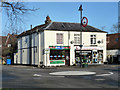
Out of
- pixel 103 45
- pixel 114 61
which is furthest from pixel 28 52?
pixel 114 61

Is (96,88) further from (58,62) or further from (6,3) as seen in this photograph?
Answer: (58,62)

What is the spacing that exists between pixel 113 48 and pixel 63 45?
654 inches

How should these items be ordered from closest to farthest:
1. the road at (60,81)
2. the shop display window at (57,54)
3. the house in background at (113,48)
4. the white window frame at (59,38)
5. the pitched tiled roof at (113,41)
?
the road at (60,81)
the shop display window at (57,54)
the white window frame at (59,38)
the house in background at (113,48)
the pitched tiled roof at (113,41)

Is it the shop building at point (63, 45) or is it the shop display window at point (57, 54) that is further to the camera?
the shop display window at point (57, 54)

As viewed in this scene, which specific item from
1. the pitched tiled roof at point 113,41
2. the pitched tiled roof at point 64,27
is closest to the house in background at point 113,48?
the pitched tiled roof at point 113,41

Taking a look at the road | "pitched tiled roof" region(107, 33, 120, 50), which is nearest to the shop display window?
the road

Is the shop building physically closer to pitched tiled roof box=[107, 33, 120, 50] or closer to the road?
pitched tiled roof box=[107, 33, 120, 50]

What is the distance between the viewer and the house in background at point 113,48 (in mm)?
43094

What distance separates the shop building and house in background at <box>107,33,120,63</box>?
4.60 metres

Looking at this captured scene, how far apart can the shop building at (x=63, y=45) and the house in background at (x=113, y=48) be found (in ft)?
15.1

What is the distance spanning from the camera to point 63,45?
3638cm

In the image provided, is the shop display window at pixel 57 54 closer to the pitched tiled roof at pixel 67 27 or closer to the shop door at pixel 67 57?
the shop door at pixel 67 57

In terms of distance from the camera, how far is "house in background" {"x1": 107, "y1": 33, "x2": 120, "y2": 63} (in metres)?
43.1

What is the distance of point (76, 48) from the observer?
122 feet
